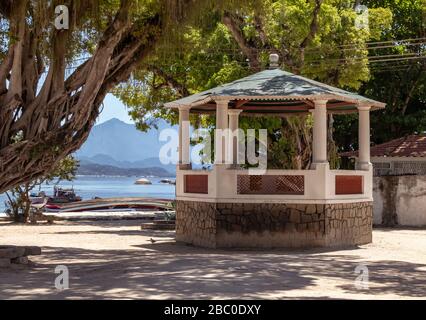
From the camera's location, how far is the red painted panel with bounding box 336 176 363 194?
778 inches

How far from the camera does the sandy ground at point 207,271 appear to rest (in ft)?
36.6

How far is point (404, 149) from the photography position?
1291 inches

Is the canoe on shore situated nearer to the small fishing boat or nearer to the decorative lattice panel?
the small fishing boat

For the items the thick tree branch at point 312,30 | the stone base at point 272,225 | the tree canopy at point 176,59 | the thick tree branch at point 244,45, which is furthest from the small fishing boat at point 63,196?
the stone base at point 272,225

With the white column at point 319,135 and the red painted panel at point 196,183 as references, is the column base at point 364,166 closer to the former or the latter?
the white column at point 319,135

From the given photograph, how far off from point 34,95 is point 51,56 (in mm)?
957

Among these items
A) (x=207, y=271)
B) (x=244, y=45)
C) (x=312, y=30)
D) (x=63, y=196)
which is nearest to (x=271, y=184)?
(x=207, y=271)

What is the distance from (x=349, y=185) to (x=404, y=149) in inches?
527

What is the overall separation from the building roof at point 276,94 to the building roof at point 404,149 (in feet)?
34.2

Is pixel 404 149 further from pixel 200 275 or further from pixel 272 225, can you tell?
pixel 200 275

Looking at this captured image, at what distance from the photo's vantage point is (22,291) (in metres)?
11.1
